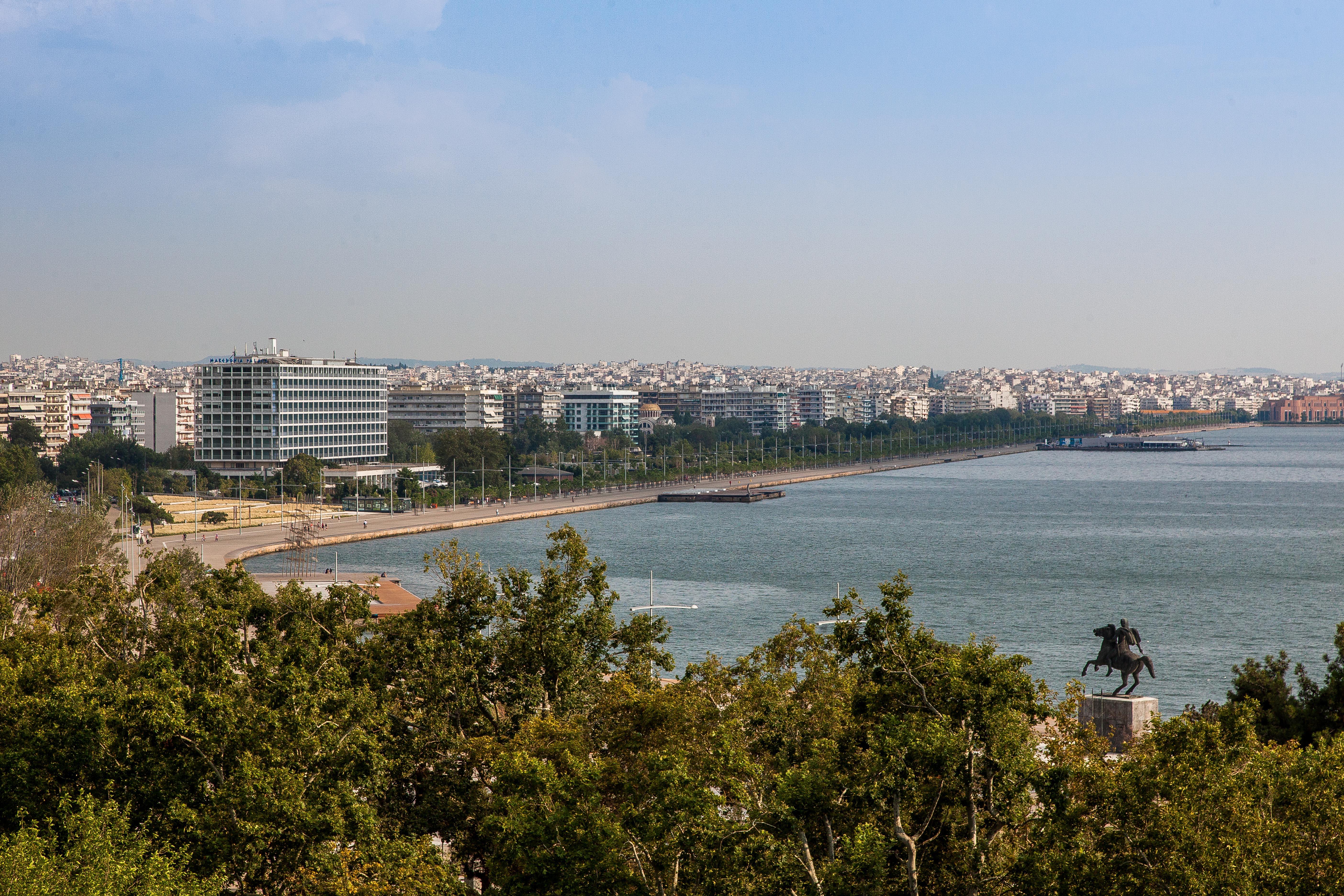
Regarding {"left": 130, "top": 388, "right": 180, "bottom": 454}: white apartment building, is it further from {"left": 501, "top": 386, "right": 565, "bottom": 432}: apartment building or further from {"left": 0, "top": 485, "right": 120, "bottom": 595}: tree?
{"left": 0, "top": 485, "right": 120, "bottom": 595}: tree

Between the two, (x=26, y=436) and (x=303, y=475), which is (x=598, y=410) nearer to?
(x=26, y=436)

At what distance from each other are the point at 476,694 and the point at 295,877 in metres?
2.39

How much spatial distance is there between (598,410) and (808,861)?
4358 inches

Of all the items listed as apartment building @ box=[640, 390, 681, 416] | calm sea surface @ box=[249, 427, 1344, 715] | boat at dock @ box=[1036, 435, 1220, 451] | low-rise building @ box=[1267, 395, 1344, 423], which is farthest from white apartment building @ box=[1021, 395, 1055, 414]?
calm sea surface @ box=[249, 427, 1344, 715]

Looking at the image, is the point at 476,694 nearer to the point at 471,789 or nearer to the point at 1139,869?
the point at 471,789

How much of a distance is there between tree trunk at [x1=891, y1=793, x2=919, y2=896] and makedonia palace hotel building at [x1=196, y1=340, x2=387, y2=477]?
214 ft

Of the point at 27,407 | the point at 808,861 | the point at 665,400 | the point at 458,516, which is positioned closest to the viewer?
the point at 808,861

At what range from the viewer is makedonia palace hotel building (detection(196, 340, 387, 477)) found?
232ft

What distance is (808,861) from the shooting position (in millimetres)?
7156

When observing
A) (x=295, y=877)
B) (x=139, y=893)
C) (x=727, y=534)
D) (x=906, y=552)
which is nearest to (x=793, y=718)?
(x=295, y=877)

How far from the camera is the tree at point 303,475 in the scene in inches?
2434

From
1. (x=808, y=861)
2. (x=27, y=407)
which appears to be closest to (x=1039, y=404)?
(x=27, y=407)

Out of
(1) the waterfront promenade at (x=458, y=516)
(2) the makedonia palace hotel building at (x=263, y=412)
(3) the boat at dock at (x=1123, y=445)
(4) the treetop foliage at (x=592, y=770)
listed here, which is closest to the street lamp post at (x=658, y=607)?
(1) the waterfront promenade at (x=458, y=516)

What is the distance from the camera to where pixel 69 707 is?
9336mm
